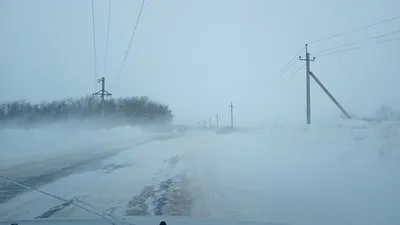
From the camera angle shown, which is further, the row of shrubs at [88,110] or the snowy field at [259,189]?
the row of shrubs at [88,110]

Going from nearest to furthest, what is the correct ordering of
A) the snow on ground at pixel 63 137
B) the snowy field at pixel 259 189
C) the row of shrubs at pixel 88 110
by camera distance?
1. the snowy field at pixel 259 189
2. the snow on ground at pixel 63 137
3. the row of shrubs at pixel 88 110

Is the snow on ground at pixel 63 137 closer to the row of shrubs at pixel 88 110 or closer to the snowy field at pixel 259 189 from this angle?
the row of shrubs at pixel 88 110

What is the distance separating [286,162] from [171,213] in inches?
420

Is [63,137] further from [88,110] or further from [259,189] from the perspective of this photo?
[259,189]

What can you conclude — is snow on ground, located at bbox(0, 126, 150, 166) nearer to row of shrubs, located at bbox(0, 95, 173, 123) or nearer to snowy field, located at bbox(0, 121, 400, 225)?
row of shrubs, located at bbox(0, 95, 173, 123)

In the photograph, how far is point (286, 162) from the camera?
17.6 meters

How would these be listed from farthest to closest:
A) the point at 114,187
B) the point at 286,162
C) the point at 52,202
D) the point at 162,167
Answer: the point at 286,162
the point at 162,167
the point at 114,187
the point at 52,202

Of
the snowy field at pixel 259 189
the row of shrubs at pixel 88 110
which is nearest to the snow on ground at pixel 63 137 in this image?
the row of shrubs at pixel 88 110

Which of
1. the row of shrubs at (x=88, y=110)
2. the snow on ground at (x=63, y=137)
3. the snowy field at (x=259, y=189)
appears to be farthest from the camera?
the row of shrubs at (x=88, y=110)

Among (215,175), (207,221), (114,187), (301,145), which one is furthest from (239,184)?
(301,145)

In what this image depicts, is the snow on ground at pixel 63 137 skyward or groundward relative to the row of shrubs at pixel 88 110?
groundward

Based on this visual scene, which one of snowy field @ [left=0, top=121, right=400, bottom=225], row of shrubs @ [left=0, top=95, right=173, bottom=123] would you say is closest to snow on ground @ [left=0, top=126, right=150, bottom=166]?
row of shrubs @ [left=0, top=95, right=173, bottom=123]

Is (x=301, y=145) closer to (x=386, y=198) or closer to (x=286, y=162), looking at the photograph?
(x=286, y=162)

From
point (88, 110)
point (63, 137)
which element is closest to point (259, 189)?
point (63, 137)
